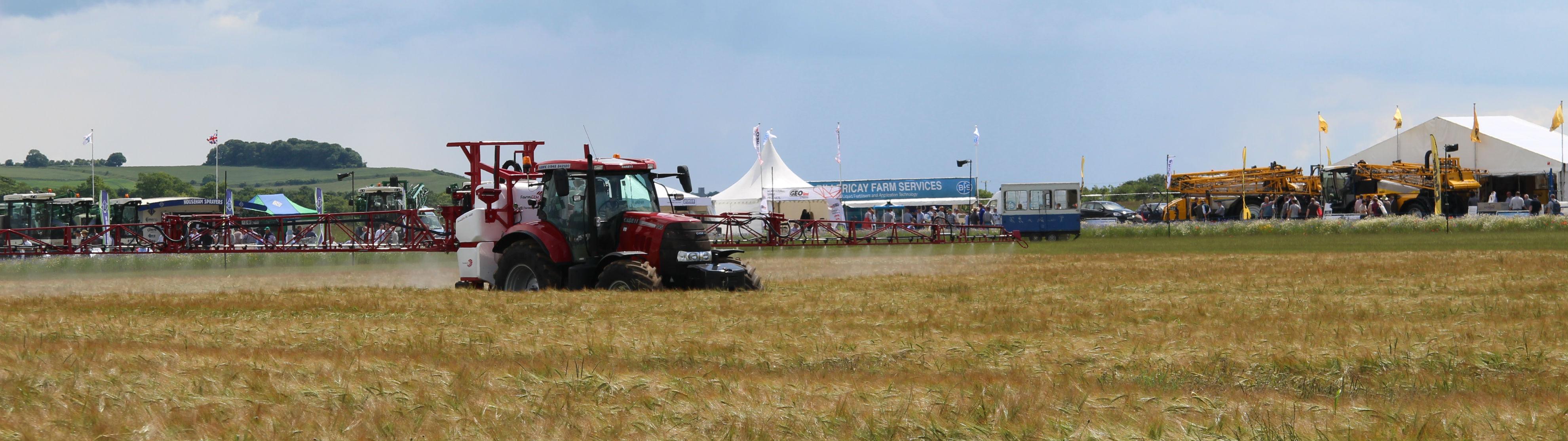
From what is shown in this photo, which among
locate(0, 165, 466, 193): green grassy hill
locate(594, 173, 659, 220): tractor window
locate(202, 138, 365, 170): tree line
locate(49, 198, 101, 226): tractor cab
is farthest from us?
locate(202, 138, 365, 170): tree line

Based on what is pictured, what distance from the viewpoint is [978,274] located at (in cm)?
1831

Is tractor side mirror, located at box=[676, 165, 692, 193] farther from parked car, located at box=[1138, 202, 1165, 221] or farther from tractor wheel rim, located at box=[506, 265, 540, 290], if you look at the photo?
parked car, located at box=[1138, 202, 1165, 221]

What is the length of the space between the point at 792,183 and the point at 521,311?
132ft

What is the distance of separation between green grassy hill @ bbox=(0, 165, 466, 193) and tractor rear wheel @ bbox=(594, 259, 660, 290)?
128715mm

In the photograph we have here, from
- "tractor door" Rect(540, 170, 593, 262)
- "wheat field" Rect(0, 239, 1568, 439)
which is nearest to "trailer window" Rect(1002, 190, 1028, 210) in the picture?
"wheat field" Rect(0, 239, 1568, 439)

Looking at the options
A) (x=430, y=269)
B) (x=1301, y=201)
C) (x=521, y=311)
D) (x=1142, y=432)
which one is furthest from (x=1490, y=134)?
(x=1142, y=432)

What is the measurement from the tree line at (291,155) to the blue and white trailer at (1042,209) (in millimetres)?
149935

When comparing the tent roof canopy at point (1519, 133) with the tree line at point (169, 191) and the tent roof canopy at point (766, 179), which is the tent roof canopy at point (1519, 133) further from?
the tree line at point (169, 191)

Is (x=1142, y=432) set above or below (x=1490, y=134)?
below

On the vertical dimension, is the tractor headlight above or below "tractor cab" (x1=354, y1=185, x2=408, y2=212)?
below

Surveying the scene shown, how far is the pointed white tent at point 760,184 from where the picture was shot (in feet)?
164

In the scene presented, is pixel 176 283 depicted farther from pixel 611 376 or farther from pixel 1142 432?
pixel 1142 432

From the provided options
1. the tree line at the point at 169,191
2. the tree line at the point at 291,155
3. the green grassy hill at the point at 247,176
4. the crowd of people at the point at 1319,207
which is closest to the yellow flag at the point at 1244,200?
the crowd of people at the point at 1319,207

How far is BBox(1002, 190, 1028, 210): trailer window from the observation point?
42656mm
